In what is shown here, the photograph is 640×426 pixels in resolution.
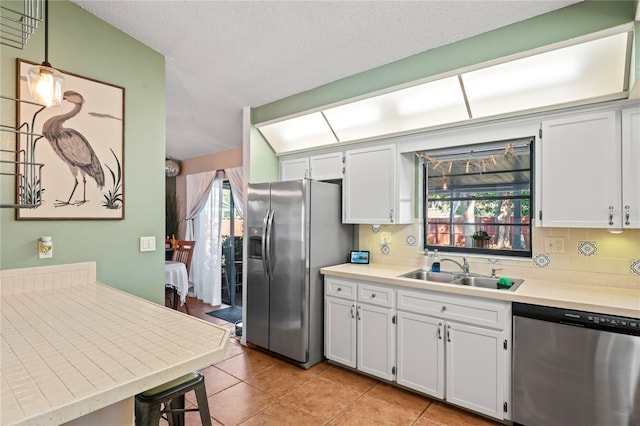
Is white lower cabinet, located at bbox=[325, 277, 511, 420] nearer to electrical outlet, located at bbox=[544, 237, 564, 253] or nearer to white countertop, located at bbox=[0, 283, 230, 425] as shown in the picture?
electrical outlet, located at bbox=[544, 237, 564, 253]

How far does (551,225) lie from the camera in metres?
2.25

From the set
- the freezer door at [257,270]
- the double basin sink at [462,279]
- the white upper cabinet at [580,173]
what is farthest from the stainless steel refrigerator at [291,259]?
the white upper cabinet at [580,173]

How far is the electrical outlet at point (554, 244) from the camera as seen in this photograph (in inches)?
95.9

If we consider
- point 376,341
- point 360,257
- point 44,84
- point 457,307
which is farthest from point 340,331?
point 44,84

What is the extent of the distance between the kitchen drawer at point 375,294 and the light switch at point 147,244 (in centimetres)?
181

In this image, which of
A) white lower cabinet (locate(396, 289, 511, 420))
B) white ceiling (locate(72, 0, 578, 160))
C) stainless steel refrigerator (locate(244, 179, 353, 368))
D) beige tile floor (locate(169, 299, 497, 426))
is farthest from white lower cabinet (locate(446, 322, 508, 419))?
white ceiling (locate(72, 0, 578, 160))

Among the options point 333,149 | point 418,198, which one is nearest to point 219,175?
point 333,149

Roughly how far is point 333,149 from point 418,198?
1.01m

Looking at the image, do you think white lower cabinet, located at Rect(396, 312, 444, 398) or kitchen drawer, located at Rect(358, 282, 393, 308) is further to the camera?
kitchen drawer, located at Rect(358, 282, 393, 308)

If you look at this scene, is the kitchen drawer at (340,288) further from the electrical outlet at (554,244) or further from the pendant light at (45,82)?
the pendant light at (45,82)

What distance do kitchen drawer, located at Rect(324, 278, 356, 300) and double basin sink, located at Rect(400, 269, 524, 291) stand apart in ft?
1.54

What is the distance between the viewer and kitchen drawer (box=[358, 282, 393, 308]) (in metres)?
2.69

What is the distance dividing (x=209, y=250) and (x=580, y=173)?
193 inches

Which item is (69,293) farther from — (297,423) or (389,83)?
(389,83)
